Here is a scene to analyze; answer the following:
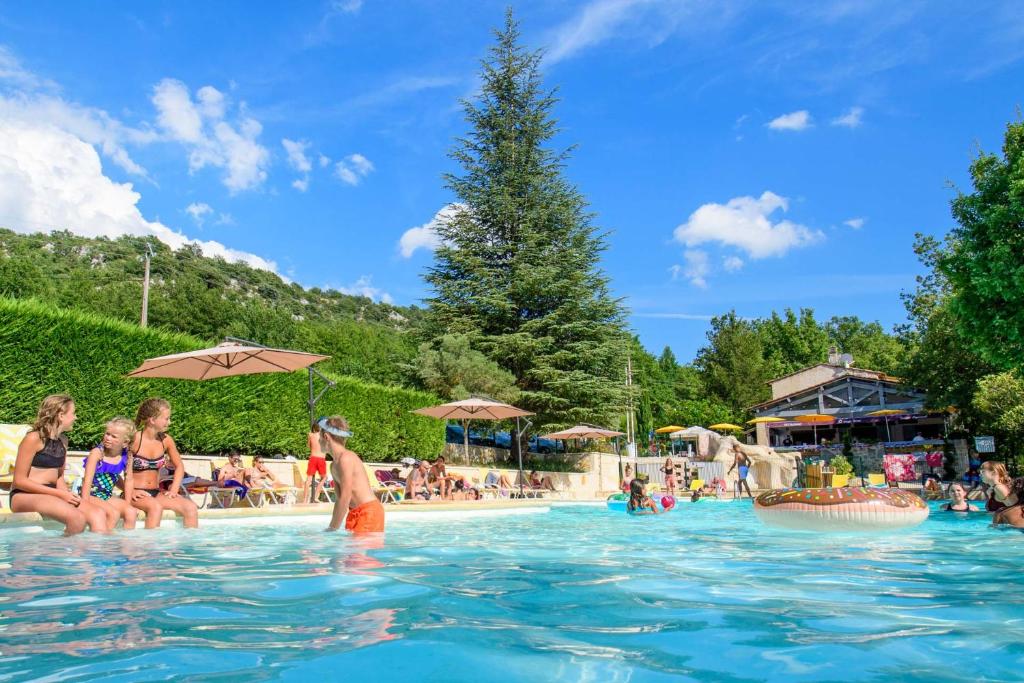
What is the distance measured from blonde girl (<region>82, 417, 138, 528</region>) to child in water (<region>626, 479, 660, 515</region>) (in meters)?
9.34

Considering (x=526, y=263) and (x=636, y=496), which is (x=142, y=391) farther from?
(x=526, y=263)

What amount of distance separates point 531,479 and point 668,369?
5082cm

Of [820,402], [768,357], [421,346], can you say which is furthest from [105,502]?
[768,357]

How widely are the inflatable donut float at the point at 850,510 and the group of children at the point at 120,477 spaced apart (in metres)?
5.90

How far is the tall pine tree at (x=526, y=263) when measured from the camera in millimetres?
26875

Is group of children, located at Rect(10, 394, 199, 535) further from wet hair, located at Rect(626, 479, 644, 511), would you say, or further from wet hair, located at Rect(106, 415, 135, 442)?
wet hair, located at Rect(626, 479, 644, 511)

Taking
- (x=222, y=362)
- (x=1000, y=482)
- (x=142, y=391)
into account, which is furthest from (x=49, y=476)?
(x=1000, y=482)

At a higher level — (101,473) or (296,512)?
(101,473)

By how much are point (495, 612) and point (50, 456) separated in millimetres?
5395

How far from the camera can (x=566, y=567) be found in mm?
5543

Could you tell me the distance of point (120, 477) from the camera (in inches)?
322

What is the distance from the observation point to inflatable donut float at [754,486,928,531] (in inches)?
362

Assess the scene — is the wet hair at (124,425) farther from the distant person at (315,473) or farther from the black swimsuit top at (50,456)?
the distant person at (315,473)

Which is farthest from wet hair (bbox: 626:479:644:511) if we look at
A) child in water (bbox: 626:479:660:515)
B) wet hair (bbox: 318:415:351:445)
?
wet hair (bbox: 318:415:351:445)
